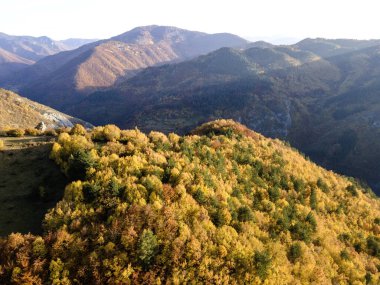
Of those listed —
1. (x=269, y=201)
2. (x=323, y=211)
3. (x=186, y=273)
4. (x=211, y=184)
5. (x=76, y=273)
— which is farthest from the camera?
(x=323, y=211)

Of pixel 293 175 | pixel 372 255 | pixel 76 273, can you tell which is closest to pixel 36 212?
pixel 76 273

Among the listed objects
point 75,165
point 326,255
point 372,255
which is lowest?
point 372,255

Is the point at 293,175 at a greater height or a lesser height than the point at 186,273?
lesser

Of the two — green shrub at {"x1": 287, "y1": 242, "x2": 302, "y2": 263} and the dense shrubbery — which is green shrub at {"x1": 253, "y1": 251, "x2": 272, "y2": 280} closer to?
the dense shrubbery

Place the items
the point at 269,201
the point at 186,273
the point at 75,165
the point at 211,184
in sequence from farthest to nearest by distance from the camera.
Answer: the point at 269,201, the point at 211,184, the point at 75,165, the point at 186,273

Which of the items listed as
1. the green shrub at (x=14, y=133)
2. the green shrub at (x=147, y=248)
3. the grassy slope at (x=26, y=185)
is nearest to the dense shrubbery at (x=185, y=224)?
the green shrub at (x=147, y=248)

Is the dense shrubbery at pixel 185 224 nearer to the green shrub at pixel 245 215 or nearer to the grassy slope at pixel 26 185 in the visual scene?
the green shrub at pixel 245 215

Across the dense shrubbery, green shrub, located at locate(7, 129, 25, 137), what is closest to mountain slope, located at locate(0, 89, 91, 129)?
green shrub, located at locate(7, 129, 25, 137)

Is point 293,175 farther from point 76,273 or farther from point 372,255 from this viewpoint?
point 76,273
